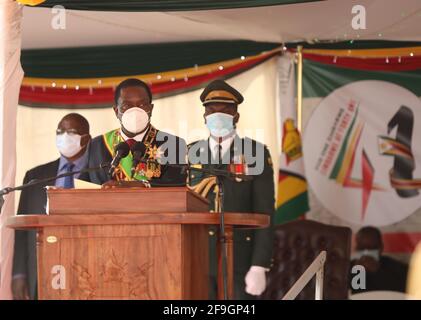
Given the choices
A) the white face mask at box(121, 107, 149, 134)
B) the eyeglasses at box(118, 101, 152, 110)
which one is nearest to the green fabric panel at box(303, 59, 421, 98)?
the eyeglasses at box(118, 101, 152, 110)

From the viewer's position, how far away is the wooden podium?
3588 millimetres

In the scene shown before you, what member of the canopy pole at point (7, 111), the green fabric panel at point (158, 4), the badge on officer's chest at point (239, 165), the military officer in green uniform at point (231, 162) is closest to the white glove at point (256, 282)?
the military officer in green uniform at point (231, 162)

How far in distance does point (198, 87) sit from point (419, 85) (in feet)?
5.95

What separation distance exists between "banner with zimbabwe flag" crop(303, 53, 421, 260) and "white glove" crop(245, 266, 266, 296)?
213 centimetres

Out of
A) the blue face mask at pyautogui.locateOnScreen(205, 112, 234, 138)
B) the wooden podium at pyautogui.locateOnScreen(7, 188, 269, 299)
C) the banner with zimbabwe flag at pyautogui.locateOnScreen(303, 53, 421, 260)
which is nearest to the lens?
the wooden podium at pyautogui.locateOnScreen(7, 188, 269, 299)

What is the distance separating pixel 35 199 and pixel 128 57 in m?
1.47

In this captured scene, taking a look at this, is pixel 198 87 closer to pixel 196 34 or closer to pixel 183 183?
pixel 196 34

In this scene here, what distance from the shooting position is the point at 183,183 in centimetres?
482

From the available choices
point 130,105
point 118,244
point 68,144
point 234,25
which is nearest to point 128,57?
point 68,144

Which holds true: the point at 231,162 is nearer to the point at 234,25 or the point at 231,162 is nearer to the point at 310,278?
the point at 234,25

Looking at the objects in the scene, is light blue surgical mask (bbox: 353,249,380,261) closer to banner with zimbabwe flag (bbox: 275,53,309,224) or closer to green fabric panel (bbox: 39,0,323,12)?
banner with zimbabwe flag (bbox: 275,53,309,224)

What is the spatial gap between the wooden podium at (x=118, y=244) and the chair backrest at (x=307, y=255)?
10.3ft

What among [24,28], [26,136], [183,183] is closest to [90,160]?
[183,183]

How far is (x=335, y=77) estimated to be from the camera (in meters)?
7.54
